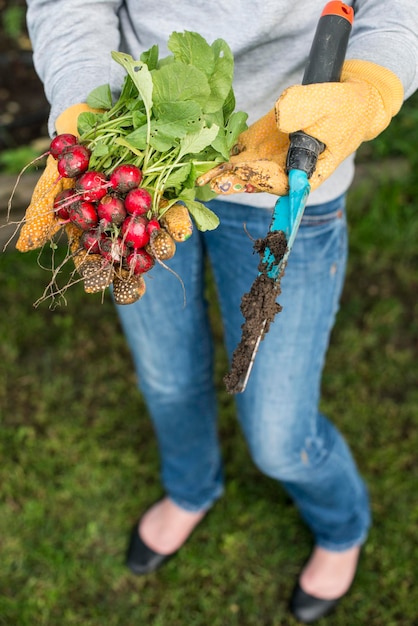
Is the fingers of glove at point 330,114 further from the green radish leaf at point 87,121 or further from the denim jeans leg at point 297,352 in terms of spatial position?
the green radish leaf at point 87,121

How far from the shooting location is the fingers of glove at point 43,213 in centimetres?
146

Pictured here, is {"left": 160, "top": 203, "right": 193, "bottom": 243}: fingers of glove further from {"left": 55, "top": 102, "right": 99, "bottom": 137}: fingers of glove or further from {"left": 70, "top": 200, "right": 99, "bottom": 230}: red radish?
{"left": 55, "top": 102, "right": 99, "bottom": 137}: fingers of glove

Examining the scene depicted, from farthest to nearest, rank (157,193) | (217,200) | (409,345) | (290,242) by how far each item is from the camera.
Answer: (409,345) < (217,200) < (157,193) < (290,242)

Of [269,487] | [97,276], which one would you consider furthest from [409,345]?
[97,276]

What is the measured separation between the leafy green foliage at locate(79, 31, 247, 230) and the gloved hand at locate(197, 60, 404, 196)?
6cm

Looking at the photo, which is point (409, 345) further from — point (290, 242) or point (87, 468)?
point (290, 242)

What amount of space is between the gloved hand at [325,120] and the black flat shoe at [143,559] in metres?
1.52

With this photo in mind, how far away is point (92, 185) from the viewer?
1.40 meters

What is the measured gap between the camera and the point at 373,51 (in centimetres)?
141

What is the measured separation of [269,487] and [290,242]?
4.99ft

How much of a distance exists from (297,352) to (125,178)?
69cm

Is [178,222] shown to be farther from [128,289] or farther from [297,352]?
[297,352]

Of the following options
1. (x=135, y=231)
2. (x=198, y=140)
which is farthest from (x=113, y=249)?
(x=198, y=140)

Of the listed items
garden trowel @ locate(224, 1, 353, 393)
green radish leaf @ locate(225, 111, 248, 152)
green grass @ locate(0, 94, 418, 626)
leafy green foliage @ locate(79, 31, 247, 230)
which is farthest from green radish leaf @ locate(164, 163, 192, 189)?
green grass @ locate(0, 94, 418, 626)
